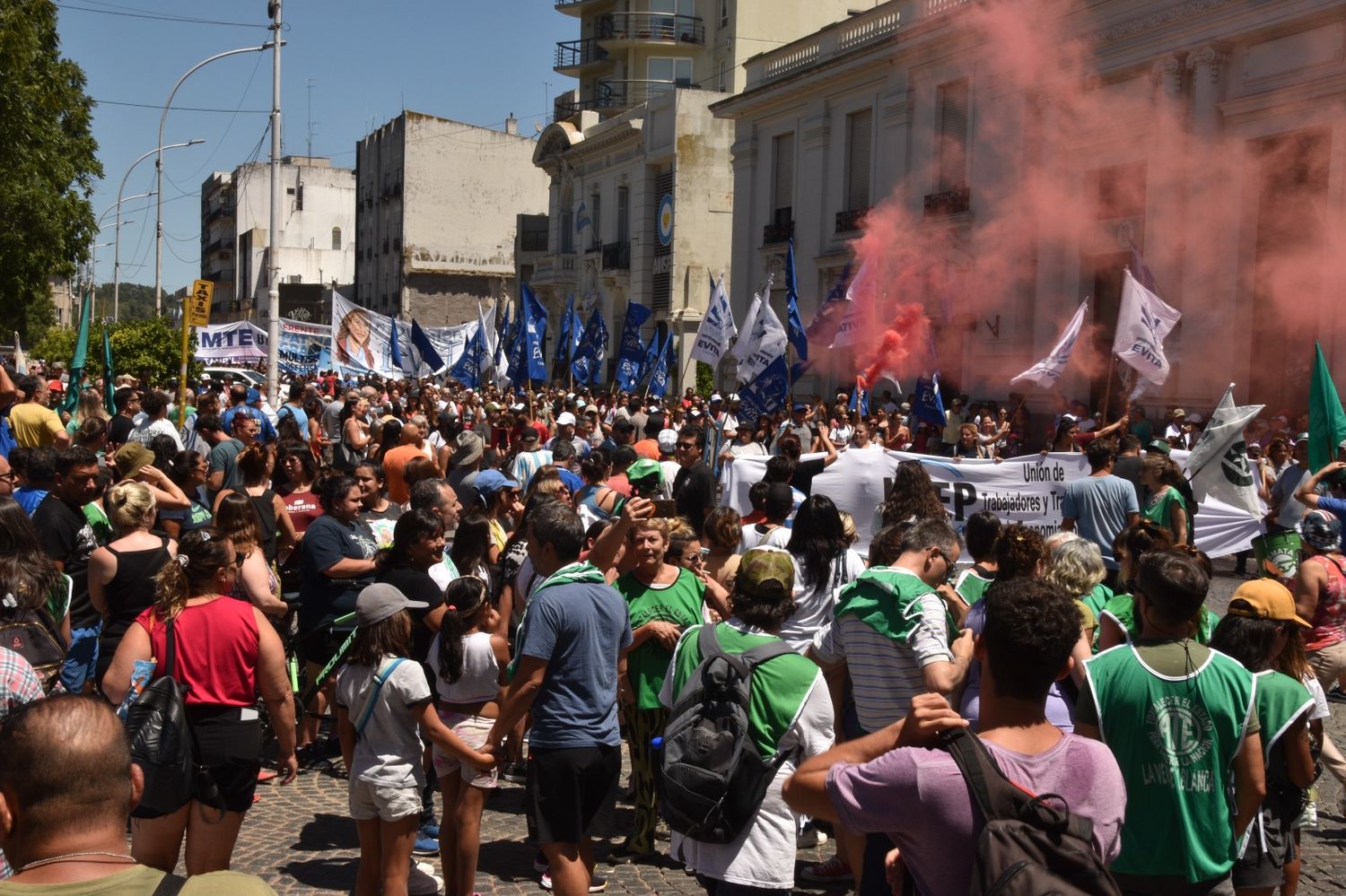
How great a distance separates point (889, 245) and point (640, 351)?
693 centimetres

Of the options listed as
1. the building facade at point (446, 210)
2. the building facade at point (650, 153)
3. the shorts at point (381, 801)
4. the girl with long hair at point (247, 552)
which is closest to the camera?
the shorts at point (381, 801)

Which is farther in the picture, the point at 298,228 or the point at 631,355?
the point at 298,228

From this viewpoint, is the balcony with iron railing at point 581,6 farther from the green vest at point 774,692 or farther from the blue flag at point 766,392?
the green vest at point 774,692

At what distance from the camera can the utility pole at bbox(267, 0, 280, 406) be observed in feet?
72.2

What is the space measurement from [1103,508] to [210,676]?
582 cm

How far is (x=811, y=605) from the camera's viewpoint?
19.2ft

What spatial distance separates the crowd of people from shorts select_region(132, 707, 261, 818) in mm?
11

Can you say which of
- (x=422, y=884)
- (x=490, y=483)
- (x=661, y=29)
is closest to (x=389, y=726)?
(x=422, y=884)

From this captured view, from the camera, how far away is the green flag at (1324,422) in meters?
10.5

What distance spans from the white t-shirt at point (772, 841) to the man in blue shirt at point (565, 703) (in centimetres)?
64

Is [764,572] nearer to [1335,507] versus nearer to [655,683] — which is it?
[655,683]

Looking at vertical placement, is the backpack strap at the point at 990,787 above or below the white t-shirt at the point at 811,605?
above

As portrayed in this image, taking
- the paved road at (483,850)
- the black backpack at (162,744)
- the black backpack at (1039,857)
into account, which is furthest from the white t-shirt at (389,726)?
the black backpack at (1039,857)

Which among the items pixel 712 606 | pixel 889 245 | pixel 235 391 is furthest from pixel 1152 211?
pixel 712 606
